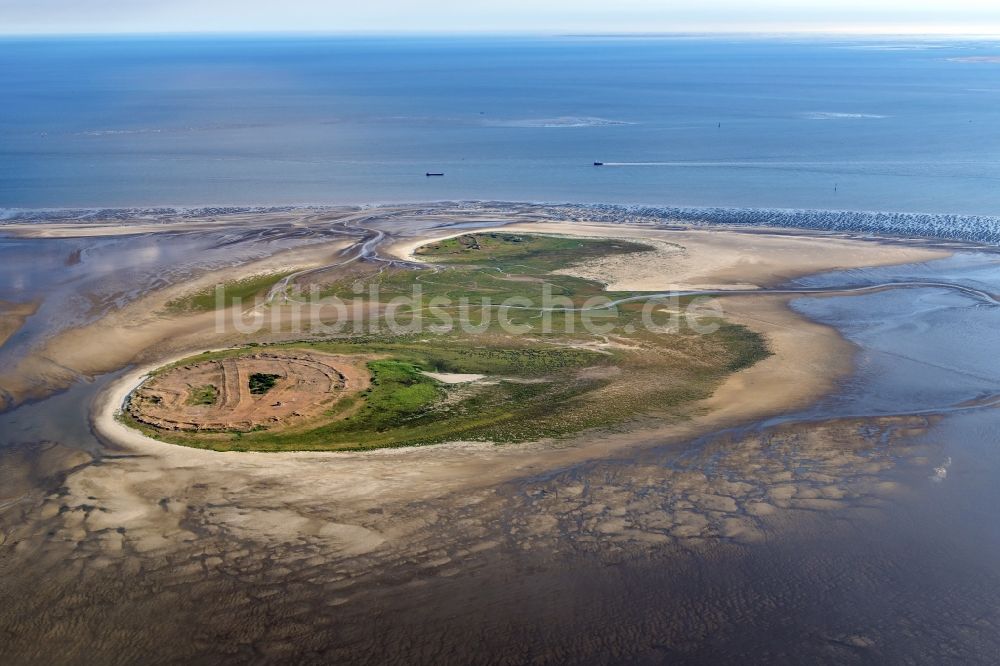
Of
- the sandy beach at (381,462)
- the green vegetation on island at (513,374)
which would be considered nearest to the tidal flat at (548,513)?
the sandy beach at (381,462)

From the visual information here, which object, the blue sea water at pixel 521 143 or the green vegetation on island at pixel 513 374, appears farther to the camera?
the blue sea water at pixel 521 143

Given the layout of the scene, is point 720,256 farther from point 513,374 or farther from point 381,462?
point 381,462

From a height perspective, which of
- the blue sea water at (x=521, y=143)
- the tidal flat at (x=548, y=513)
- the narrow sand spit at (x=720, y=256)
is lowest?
the tidal flat at (x=548, y=513)

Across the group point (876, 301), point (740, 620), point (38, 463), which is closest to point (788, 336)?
point (876, 301)

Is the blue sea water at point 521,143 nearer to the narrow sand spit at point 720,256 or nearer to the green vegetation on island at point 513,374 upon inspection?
the narrow sand spit at point 720,256

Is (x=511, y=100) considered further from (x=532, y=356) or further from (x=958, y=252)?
(x=532, y=356)

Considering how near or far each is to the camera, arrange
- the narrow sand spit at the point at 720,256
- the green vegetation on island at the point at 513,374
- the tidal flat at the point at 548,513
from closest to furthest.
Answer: the tidal flat at the point at 548,513 → the green vegetation on island at the point at 513,374 → the narrow sand spit at the point at 720,256
